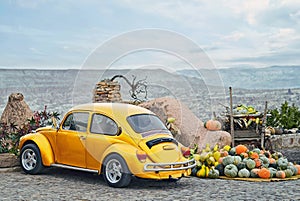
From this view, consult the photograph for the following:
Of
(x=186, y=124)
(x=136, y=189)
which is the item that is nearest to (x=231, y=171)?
(x=136, y=189)

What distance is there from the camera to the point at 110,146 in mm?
8141

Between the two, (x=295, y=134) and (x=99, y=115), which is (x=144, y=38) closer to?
(x=99, y=115)

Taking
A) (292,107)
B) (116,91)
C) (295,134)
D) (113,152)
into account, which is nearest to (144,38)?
(113,152)

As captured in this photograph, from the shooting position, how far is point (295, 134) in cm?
1409

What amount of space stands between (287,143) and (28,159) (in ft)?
25.1

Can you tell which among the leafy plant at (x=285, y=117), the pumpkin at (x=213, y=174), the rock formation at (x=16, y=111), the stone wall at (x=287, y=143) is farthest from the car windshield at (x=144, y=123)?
the leafy plant at (x=285, y=117)

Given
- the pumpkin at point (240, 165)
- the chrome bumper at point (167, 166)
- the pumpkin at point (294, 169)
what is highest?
the chrome bumper at point (167, 166)

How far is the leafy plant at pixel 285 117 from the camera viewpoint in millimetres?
14883

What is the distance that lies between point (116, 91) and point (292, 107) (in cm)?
584

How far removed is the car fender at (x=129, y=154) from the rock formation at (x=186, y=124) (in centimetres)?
400

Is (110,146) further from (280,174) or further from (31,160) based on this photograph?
(280,174)

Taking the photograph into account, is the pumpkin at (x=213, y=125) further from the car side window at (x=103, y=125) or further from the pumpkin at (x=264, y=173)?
the car side window at (x=103, y=125)

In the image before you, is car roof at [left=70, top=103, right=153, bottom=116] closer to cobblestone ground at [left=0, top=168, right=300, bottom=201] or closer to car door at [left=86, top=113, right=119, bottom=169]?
car door at [left=86, top=113, right=119, bottom=169]

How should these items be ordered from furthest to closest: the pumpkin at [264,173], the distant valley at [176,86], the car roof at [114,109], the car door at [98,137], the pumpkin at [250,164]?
the distant valley at [176,86] < the pumpkin at [250,164] < the pumpkin at [264,173] < the car roof at [114,109] < the car door at [98,137]
